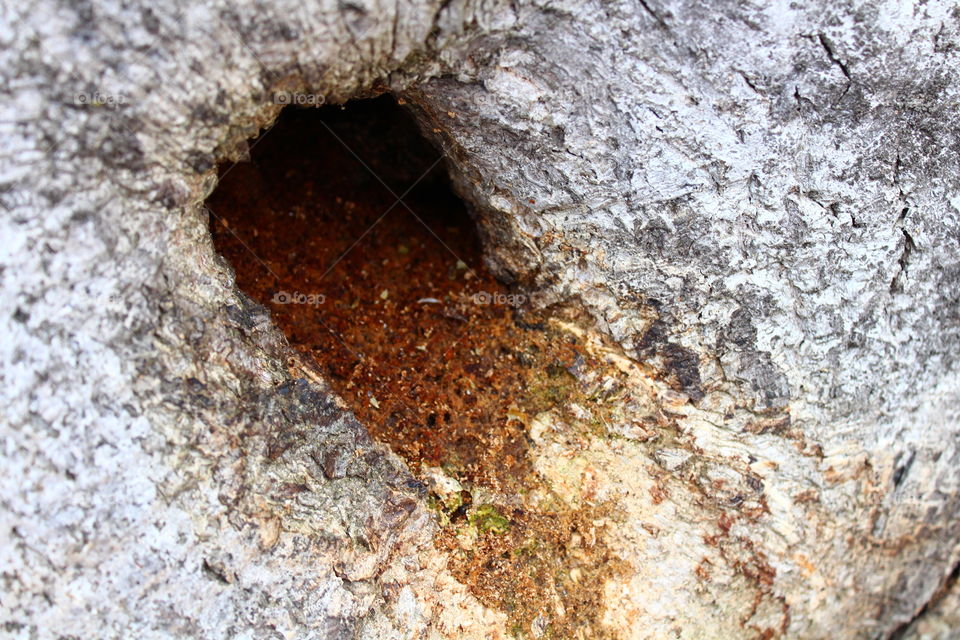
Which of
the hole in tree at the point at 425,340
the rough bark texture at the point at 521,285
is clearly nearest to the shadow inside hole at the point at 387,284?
the hole in tree at the point at 425,340

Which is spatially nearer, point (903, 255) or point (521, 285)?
point (903, 255)

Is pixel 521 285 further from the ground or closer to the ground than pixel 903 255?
closer to the ground

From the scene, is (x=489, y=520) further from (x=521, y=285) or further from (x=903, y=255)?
(x=903, y=255)

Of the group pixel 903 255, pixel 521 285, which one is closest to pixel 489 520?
pixel 521 285

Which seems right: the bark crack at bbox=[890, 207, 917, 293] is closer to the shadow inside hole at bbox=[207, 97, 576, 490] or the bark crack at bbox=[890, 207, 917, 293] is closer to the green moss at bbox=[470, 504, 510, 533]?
the shadow inside hole at bbox=[207, 97, 576, 490]

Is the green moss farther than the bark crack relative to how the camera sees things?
Yes

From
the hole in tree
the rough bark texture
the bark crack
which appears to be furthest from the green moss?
the bark crack

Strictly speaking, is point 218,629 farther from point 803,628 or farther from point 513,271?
point 803,628
